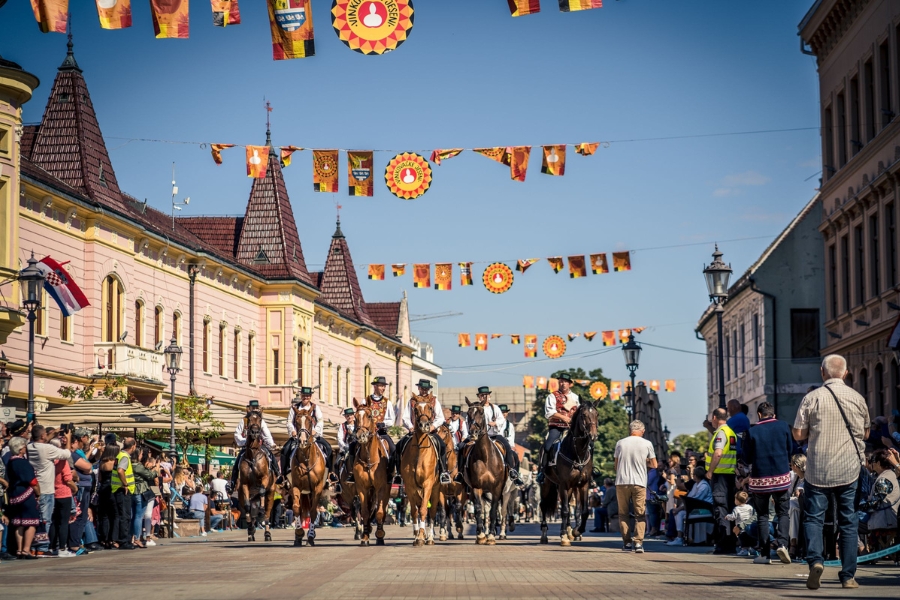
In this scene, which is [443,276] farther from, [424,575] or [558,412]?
[424,575]

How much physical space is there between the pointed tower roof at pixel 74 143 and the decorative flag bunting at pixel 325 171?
44.3 feet

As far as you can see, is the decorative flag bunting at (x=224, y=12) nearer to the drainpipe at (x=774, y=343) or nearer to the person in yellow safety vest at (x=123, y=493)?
the person in yellow safety vest at (x=123, y=493)

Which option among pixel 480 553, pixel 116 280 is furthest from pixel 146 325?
pixel 480 553

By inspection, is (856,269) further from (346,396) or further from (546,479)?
(346,396)

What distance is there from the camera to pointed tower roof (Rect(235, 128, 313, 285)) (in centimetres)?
6078

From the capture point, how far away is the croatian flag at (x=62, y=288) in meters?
34.5

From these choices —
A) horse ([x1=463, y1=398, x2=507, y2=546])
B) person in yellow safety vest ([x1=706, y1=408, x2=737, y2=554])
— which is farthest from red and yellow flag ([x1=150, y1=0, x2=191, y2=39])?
person in yellow safety vest ([x1=706, y1=408, x2=737, y2=554])

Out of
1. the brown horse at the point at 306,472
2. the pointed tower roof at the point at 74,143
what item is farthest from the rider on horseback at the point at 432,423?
the pointed tower roof at the point at 74,143

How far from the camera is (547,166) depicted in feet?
97.2

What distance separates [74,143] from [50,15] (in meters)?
25.3

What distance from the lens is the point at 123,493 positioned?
23656 millimetres

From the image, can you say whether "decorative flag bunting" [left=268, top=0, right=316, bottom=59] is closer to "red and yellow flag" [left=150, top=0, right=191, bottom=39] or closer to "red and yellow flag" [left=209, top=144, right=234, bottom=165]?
"red and yellow flag" [left=150, top=0, right=191, bottom=39]

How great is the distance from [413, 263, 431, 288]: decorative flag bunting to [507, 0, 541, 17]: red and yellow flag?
25.3 meters

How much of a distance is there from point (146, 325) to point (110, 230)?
4690 millimetres
